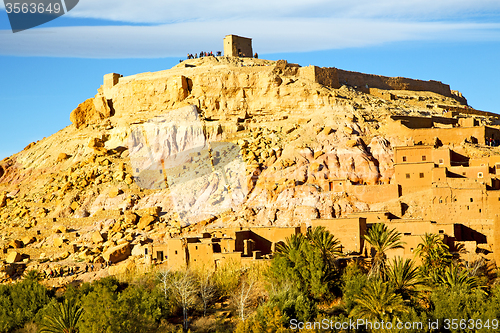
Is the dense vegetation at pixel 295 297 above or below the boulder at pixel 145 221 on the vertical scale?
below

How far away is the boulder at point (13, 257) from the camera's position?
4639 centimetres

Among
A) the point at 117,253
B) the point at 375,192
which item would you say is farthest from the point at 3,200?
the point at 375,192

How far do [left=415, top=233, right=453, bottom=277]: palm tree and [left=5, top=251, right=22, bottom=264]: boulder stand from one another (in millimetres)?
25334

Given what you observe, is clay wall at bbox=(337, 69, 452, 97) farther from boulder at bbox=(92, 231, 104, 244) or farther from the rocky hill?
boulder at bbox=(92, 231, 104, 244)

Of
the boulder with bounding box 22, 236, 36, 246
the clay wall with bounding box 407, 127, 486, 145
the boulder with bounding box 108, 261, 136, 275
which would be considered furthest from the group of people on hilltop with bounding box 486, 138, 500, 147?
the boulder with bounding box 22, 236, 36, 246

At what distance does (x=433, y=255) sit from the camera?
34.1m

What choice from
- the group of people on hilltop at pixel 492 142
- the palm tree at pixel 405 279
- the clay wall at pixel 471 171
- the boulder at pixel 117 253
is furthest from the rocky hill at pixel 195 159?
the palm tree at pixel 405 279

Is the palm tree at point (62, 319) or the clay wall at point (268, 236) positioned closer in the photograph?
the palm tree at point (62, 319)

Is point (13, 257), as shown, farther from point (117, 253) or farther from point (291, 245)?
point (291, 245)

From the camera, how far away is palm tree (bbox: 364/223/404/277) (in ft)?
116

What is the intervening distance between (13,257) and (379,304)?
25.3 m

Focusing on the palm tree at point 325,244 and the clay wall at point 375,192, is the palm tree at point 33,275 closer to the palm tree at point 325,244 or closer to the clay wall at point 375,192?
the palm tree at point 325,244

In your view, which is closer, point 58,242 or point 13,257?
point 13,257

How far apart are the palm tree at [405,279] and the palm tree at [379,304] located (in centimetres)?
62
